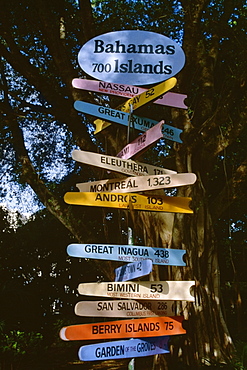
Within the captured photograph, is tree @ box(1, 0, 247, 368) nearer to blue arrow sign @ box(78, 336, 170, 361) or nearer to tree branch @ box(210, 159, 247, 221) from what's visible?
tree branch @ box(210, 159, 247, 221)

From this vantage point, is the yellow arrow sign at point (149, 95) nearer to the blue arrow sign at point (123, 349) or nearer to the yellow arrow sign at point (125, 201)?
the yellow arrow sign at point (125, 201)

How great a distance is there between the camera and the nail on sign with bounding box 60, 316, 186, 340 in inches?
119

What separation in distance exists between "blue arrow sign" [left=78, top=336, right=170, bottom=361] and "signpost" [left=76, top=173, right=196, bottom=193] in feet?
3.50

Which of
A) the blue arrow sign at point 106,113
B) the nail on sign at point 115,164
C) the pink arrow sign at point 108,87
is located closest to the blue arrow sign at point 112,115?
the blue arrow sign at point 106,113

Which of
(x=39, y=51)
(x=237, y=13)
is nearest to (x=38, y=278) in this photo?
(x=39, y=51)

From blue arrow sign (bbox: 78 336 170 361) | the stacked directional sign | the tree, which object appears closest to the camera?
blue arrow sign (bbox: 78 336 170 361)

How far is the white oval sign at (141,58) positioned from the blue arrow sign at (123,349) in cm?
196

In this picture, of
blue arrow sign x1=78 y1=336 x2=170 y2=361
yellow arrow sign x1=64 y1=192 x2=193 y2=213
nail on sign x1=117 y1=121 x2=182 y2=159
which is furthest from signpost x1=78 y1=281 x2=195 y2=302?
nail on sign x1=117 y1=121 x2=182 y2=159

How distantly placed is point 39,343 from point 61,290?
2.06 m

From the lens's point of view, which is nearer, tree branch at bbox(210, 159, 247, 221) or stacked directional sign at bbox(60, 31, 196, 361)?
stacked directional sign at bbox(60, 31, 196, 361)

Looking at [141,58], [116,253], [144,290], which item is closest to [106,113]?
[141,58]

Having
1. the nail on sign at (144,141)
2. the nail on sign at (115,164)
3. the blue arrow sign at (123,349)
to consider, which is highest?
the nail on sign at (144,141)

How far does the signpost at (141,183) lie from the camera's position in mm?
3309

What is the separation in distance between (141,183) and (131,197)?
13cm
